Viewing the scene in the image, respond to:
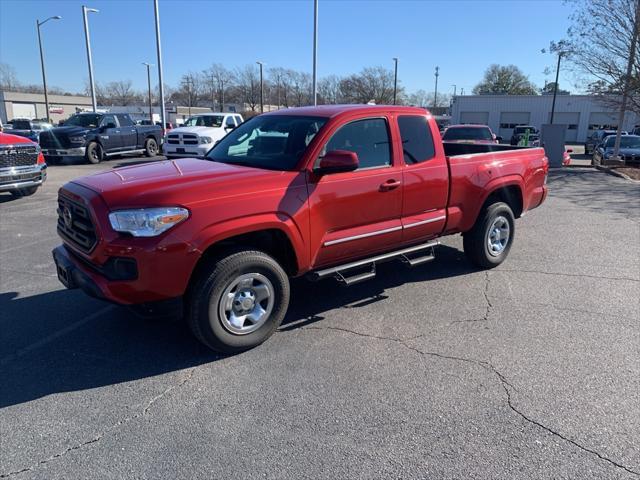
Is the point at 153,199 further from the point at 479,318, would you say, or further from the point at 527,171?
the point at 527,171

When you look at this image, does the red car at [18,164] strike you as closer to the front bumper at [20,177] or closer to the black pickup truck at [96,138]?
the front bumper at [20,177]

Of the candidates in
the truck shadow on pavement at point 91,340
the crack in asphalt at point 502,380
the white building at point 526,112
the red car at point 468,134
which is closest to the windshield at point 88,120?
the red car at point 468,134

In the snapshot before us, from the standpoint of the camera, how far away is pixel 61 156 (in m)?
18.6

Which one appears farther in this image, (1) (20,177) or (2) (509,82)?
(2) (509,82)

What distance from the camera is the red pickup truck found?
352cm

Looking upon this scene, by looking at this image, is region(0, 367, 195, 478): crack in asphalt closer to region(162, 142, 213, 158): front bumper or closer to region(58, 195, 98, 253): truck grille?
region(58, 195, 98, 253): truck grille

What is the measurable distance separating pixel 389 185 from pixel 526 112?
186 ft

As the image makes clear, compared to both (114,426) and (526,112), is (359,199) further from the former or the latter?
(526,112)

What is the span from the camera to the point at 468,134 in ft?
50.5

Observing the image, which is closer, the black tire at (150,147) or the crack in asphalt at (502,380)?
the crack in asphalt at (502,380)

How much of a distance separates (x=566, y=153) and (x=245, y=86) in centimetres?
6557

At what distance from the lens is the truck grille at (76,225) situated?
3.71 metres

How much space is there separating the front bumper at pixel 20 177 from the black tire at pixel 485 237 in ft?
30.4

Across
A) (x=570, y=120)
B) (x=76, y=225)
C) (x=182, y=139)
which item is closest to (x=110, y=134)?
(x=182, y=139)
